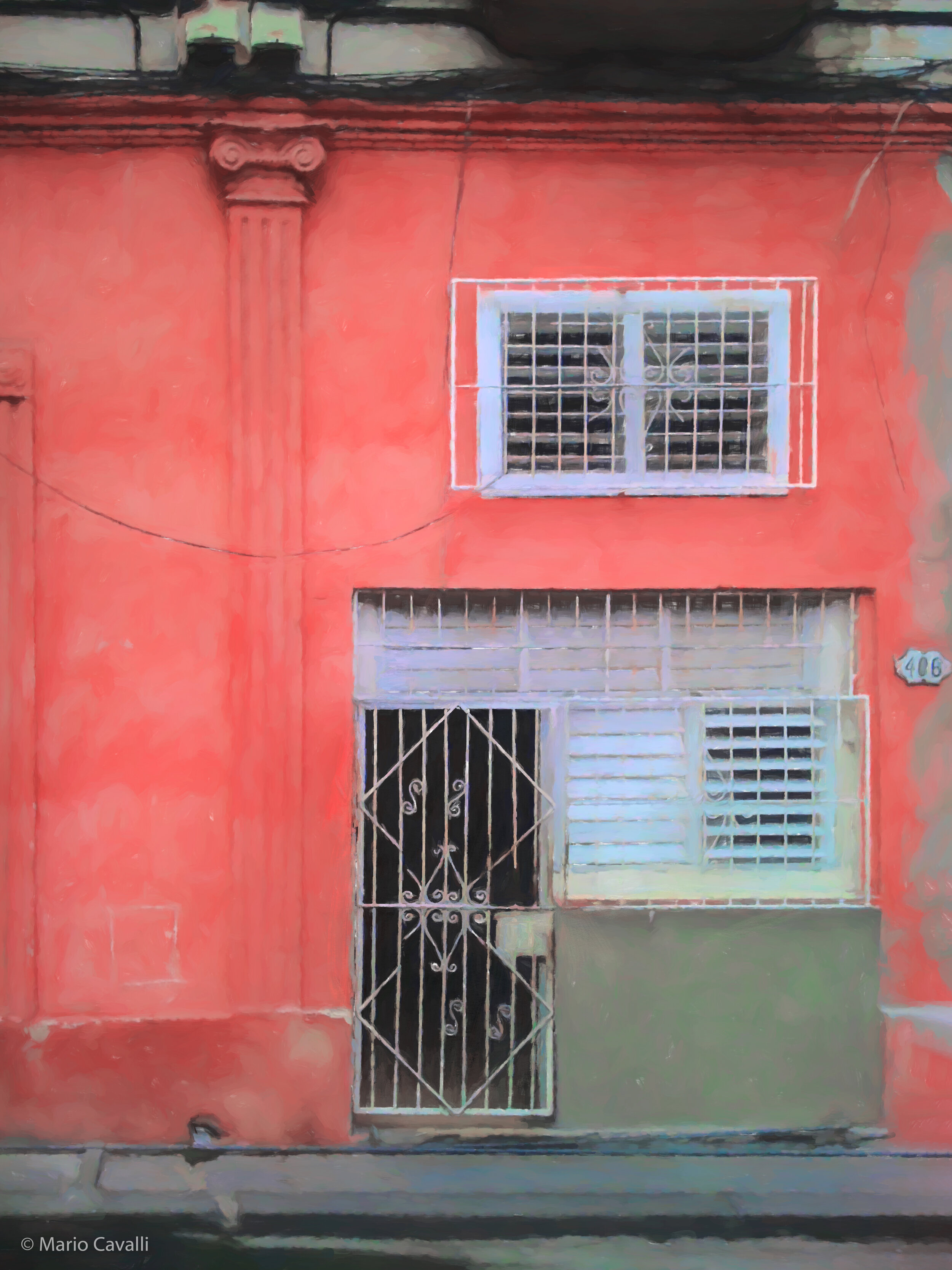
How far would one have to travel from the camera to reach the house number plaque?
5.09 metres

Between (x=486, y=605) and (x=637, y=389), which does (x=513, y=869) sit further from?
(x=637, y=389)

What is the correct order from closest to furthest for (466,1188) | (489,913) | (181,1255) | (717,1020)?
(181,1255) → (466,1188) → (717,1020) → (489,913)

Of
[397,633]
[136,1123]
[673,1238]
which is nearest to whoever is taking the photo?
[673,1238]

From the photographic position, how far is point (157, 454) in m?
5.02

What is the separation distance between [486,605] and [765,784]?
1702 millimetres

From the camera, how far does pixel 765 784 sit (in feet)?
17.0

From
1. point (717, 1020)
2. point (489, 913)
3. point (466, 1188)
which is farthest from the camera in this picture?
Result: point (489, 913)

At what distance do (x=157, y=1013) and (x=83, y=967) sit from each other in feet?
1.40

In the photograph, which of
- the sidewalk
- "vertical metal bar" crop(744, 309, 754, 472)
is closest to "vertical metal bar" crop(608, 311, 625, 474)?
"vertical metal bar" crop(744, 309, 754, 472)

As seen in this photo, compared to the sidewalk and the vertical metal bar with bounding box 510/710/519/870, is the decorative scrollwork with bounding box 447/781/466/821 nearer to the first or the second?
the vertical metal bar with bounding box 510/710/519/870

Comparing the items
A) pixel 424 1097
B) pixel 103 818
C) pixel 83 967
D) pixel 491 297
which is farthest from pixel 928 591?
pixel 83 967

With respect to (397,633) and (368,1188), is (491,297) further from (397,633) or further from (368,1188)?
(368,1188)

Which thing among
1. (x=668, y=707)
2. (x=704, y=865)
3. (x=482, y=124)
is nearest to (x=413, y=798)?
(x=668, y=707)

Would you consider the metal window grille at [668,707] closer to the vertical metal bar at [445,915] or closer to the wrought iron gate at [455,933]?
the wrought iron gate at [455,933]
